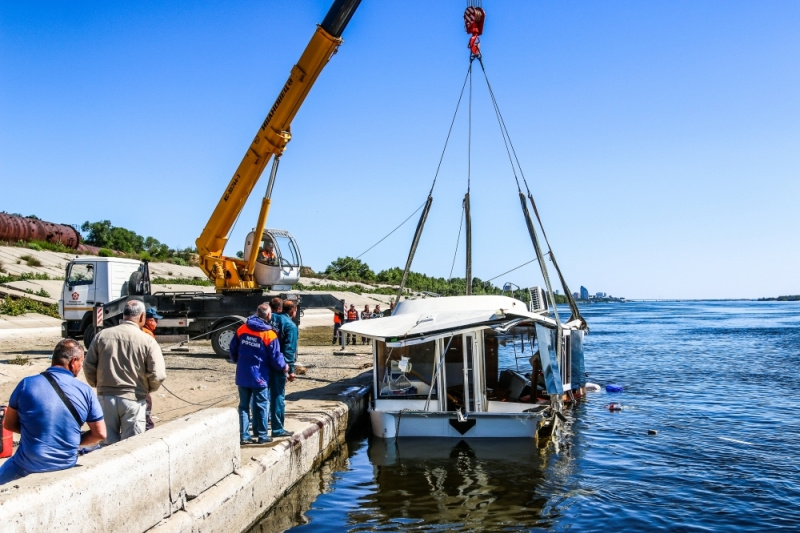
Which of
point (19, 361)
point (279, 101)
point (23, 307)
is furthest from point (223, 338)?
point (23, 307)

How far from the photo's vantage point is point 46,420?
5.16 metres

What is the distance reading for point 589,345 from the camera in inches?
1661

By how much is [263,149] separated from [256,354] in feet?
42.4

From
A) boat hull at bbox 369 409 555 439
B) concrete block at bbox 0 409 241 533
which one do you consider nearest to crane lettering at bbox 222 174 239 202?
boat hull at bbox 369 409 555 439

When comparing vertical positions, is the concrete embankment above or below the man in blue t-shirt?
below

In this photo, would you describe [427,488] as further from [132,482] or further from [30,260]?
[30,260]

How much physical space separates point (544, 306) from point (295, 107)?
30.8 ft

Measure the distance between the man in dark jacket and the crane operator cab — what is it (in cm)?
1218

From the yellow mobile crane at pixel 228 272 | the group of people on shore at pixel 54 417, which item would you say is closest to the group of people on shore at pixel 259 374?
the group of people on shore at pixel 54 417

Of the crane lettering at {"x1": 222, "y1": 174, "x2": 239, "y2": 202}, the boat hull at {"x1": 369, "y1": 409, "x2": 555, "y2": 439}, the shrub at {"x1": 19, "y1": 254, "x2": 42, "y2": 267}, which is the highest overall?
the crane lettering at {"x1": 222, "y1": 174, "x2": 239, "y2": 202}

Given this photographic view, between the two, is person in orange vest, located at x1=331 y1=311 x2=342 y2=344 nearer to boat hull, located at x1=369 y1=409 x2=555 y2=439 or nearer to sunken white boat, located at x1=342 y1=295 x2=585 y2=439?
sunken white boat, located at x1=342 y1=295 x2=585 y2=439

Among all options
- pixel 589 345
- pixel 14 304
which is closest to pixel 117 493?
pixel 14 304

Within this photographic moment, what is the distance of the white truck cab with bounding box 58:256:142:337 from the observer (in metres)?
21.1

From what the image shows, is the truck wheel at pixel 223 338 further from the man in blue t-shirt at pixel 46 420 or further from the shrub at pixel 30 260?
the shrub at pixel 30 260
